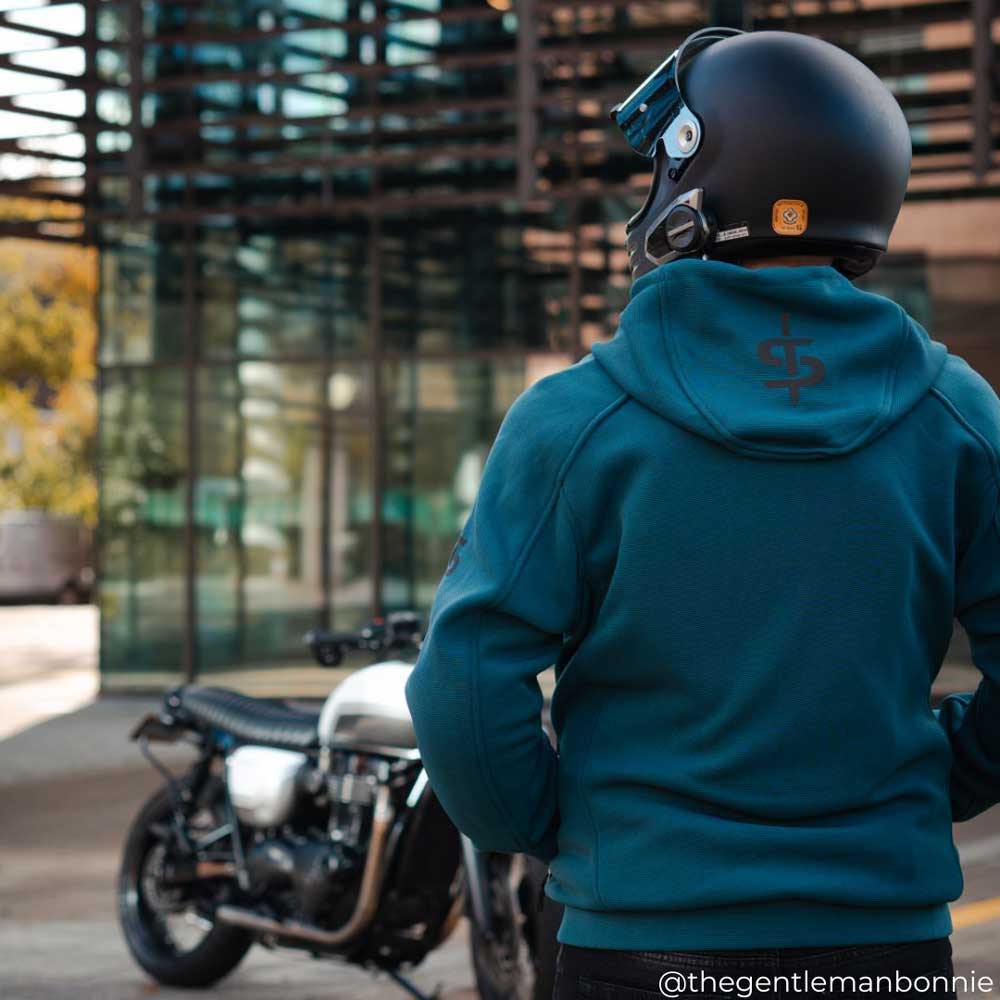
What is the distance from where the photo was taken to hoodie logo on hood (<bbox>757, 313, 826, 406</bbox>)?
1.80 metres

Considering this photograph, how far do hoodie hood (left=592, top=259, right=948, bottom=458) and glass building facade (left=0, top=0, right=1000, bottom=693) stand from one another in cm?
1256

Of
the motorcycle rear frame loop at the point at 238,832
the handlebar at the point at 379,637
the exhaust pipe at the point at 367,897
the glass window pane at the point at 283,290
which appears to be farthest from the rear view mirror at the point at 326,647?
the glass window pane at the point at 283,290

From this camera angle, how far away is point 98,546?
16.3m

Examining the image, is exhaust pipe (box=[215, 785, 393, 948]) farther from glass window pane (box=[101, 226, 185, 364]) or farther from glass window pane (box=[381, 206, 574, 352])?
glass window pane (box=[101, 226, 185, 364])

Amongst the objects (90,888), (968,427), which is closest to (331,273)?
(90,888)

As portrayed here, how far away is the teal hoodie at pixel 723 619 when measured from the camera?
1746 mm

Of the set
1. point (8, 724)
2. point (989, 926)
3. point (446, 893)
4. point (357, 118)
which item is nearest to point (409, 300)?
point (357, 118)

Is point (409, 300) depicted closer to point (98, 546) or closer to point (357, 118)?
point (357, 118)

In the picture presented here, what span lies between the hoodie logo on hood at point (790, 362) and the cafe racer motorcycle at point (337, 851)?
2983mm

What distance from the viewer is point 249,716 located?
582 centimetres

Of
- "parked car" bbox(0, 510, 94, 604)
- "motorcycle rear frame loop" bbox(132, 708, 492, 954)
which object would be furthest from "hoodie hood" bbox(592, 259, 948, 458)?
"parked car" bbox(0, 510, 94, 604)

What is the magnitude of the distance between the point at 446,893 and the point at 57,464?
28715 millimetres

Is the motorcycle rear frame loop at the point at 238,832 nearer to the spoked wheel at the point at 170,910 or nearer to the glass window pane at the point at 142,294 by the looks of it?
the spoked wheel at the point at 170,910

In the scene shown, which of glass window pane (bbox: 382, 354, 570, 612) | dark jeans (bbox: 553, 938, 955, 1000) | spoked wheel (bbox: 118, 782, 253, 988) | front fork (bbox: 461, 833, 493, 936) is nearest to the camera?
Answer: dark jeans (bbox: 553, 938, 955, 1000)
